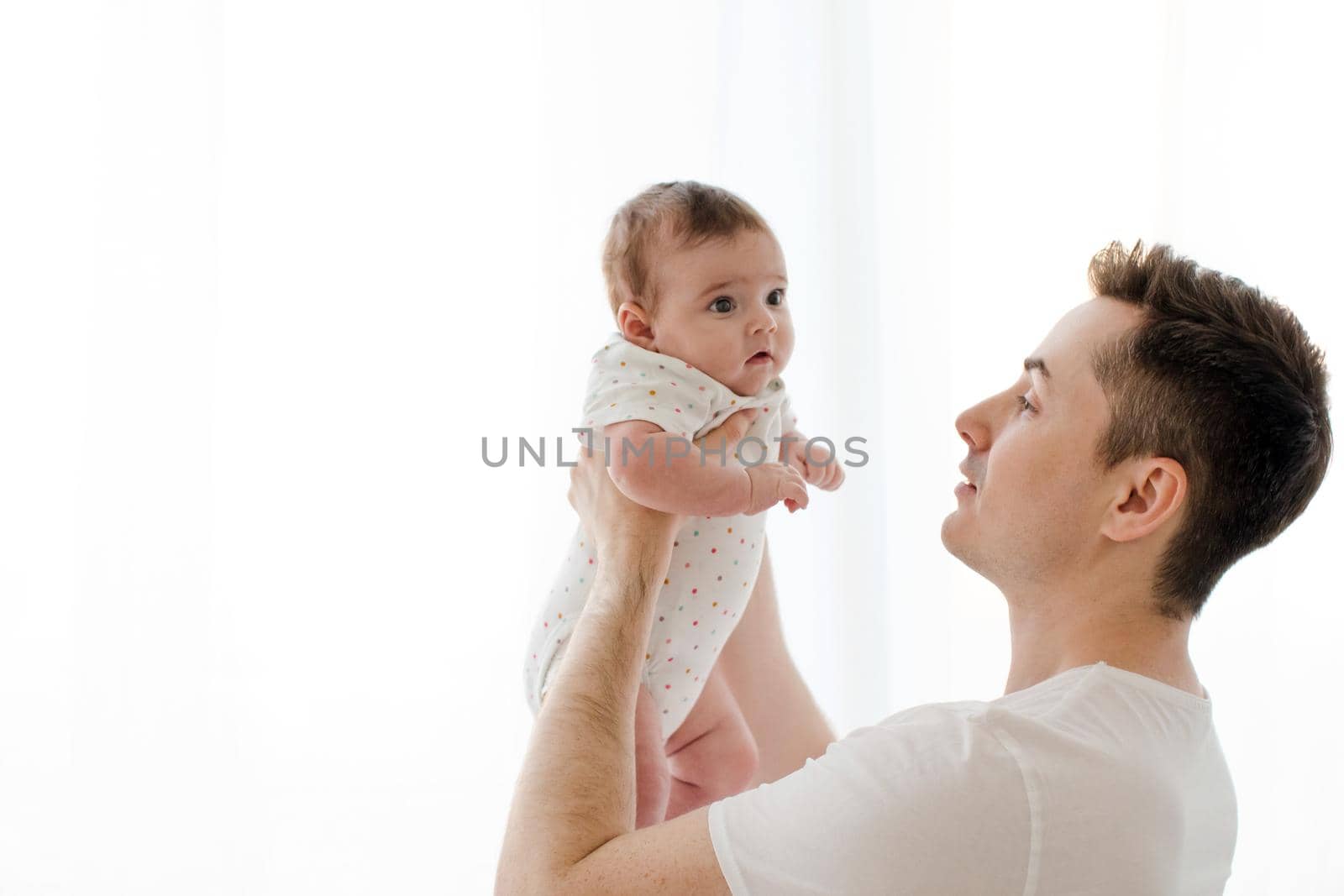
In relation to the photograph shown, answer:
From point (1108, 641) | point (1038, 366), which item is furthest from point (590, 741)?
point (1038, 366)

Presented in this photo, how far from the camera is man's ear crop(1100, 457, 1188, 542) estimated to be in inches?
45.6

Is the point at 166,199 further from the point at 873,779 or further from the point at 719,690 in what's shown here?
the point at 873,779

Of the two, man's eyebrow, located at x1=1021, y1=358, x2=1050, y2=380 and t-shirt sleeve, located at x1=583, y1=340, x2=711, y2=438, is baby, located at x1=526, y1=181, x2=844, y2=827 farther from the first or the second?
man's eyebrow, located at x1=1021, y1=358, x2=1050, y2=380

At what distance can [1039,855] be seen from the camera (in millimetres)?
959

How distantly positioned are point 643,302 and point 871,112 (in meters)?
1.43

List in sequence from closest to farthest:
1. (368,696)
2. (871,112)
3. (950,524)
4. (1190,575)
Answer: (1190,575), (950,524), (368,696), (871,112)

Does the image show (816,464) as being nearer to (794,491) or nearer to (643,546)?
(794,491)

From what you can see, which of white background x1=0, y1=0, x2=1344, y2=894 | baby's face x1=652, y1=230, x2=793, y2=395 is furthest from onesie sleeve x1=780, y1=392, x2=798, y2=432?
white background x1=0, y1=0, x2=1344, y2=894

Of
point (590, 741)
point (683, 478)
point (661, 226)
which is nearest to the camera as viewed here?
point (590, 741)

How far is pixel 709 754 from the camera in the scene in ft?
4.90

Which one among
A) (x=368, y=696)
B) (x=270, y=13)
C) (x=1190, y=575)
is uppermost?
(x=270, y=13)

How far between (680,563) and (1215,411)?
0.61 m

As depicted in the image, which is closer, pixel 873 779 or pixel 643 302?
pixel 873 779

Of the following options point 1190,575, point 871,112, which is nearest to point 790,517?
point 871,112
